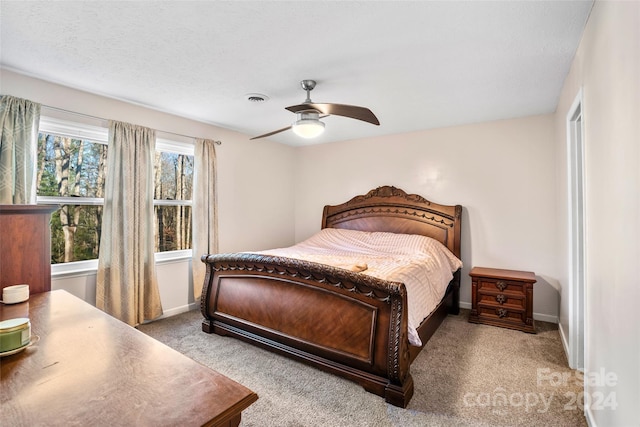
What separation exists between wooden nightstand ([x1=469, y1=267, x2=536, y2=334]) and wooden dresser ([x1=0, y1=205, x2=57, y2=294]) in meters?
3.74

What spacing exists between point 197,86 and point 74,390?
8.54ft

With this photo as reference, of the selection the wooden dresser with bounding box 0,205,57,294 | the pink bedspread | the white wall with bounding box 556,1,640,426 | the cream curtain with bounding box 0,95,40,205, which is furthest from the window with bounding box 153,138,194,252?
the white wall with bounding box 556,1,640,426

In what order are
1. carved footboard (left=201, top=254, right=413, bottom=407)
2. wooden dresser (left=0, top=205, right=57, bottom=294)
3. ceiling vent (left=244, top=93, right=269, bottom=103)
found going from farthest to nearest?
ceiling vent (left=244, top=93, right=269, bottom=103)
carved footboard (left=201, top=254, right=413, bottom=407)
wooden dresser (left=0, top=205, right=57, bottom=294)

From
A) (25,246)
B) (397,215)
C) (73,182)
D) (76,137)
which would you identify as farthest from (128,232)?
(397,215)

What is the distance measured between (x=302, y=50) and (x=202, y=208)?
243 centimetres

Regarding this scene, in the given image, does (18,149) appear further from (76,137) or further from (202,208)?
(202,208)

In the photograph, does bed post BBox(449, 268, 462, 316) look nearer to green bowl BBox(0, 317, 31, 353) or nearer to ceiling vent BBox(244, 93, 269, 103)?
ceiling vent BBox(244, 93, 269, 103)

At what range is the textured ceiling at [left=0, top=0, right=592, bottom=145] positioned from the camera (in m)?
1.72

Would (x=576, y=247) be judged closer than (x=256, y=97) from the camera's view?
Yes

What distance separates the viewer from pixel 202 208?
3.84 metres

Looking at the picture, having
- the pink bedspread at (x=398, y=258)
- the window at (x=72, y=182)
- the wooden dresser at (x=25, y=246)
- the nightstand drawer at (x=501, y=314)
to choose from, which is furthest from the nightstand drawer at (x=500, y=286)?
the window at (x=72, y=182)

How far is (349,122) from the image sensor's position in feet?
12.6

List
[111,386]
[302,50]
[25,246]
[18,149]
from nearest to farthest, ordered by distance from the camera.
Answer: [111,386], [25,246], [302,50], [18,149]

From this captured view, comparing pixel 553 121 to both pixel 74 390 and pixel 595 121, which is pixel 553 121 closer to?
pixel 595 121
